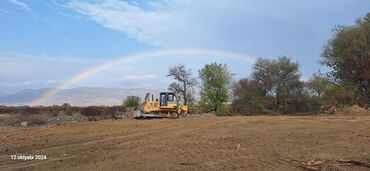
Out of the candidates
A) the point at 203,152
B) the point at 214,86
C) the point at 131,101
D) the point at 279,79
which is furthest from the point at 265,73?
the point at 203,152

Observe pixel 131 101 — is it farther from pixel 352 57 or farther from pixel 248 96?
pixel 352 57

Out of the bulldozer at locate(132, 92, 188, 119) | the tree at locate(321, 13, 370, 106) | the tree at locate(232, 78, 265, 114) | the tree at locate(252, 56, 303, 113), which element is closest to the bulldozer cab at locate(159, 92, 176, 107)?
the bulldozer at locate(132, 92, 188, 119)

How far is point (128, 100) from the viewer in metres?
97.9

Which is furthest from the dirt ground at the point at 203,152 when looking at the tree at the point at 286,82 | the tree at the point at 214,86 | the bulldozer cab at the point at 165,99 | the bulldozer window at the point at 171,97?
the tree at the point at 286,82

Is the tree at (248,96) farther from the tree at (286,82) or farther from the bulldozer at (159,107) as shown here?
the bulldozer at (159,107)

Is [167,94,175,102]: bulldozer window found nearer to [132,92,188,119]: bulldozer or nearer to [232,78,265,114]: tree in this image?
[132,92,188,119]: bulldozer

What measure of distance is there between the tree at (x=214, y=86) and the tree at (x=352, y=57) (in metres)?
19.6

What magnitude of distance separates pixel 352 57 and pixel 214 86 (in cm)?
2709

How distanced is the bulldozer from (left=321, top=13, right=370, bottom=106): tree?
62.8 ft

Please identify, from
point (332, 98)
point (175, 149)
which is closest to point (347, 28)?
point (332, 98)

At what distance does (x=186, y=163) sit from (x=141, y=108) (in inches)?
1252

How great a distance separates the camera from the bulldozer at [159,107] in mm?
43688

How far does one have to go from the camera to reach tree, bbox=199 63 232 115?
7369 centimetres

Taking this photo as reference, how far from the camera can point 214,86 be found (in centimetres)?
7525
